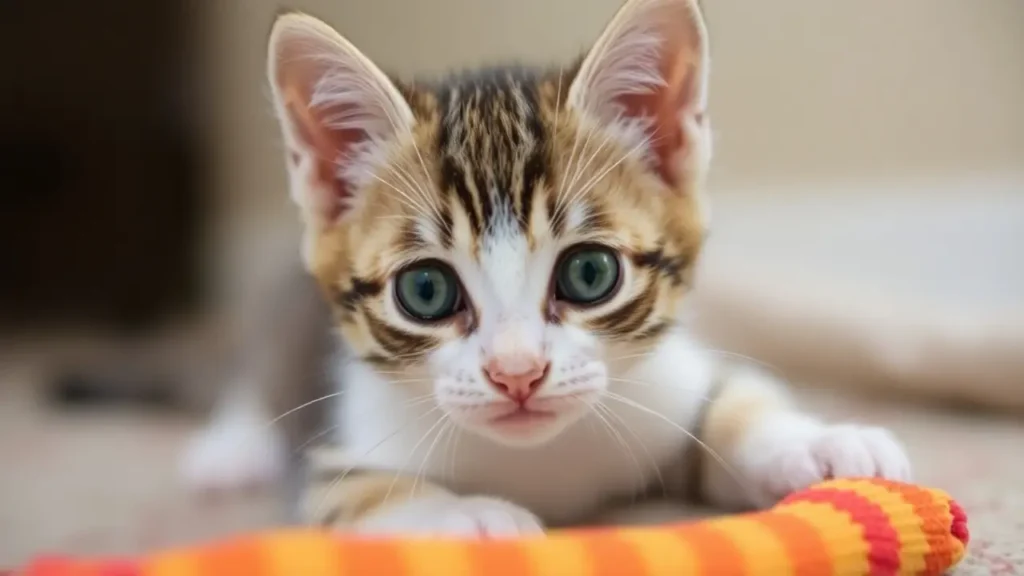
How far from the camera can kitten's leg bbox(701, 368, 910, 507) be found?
2.26ft

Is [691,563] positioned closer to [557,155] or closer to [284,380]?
[557,155]

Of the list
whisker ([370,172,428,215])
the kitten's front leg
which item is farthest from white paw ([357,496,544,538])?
whisker ([370,172,428,215])

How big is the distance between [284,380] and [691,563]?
643mm

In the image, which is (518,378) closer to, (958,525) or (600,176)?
(600,176)

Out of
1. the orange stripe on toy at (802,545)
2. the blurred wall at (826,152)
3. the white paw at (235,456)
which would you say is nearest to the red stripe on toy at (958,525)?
the orange stripe on toy at (802,545)

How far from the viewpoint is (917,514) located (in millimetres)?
597

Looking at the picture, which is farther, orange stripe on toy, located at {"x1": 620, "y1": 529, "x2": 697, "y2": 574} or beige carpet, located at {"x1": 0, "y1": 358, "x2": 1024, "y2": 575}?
beige carpet, located at {"x1": 0, "y1": 358, "x2": 1024, "y2": 575}

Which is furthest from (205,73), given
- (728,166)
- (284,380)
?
(728,166)

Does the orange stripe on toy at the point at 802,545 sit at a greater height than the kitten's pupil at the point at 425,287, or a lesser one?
lesser

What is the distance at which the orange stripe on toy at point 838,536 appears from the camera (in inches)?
21.7

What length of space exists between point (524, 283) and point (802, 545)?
0.26 meters

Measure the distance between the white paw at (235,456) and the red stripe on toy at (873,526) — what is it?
540 mm

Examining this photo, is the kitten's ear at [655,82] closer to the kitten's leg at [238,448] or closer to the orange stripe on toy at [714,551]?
the orange stripe on toy at [714,551]

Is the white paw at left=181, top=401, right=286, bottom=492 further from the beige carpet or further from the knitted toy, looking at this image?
the knitted toy
